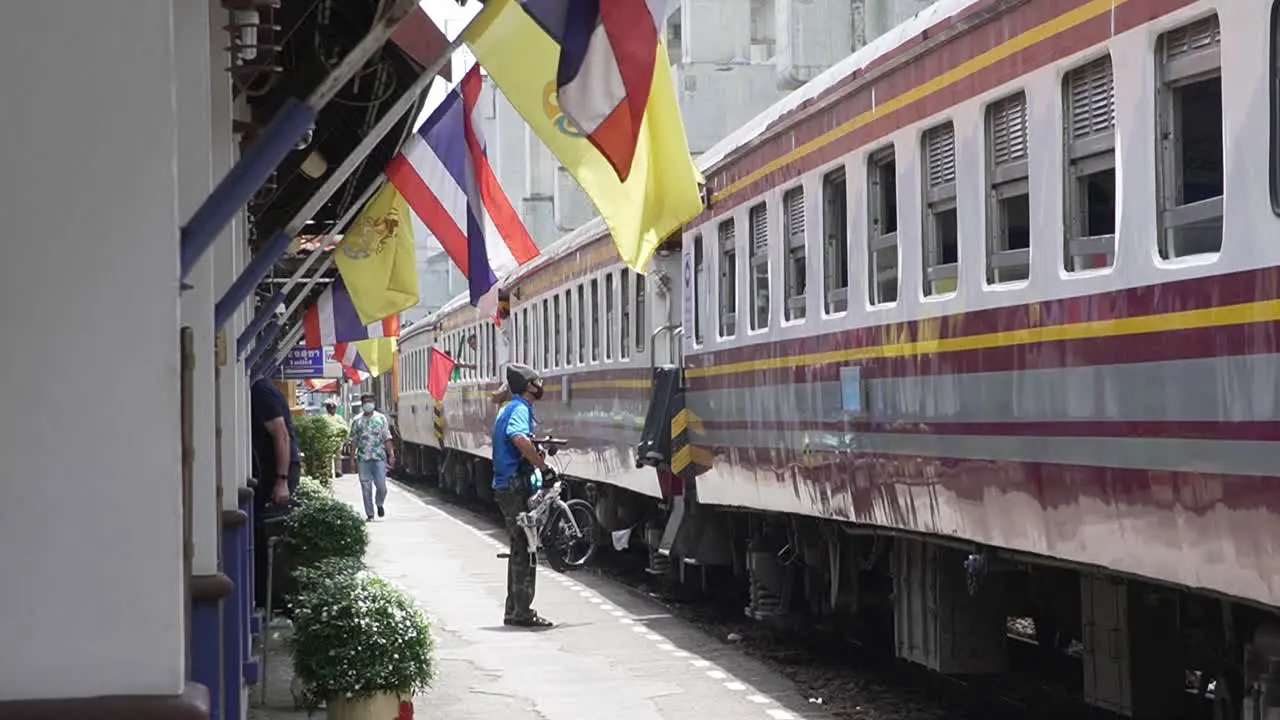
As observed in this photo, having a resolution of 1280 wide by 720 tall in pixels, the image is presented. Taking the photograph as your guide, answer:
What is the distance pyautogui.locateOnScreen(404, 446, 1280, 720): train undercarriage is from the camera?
746cm

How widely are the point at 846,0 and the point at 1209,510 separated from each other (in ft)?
65.4

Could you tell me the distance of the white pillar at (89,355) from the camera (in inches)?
138

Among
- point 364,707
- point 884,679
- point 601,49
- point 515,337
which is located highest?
point 601,49

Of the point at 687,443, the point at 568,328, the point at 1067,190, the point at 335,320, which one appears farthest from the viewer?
the point at 568,328

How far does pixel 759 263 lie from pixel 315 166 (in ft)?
9.02

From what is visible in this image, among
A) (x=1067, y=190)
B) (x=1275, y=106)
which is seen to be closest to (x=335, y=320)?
(x=1067, y=190)

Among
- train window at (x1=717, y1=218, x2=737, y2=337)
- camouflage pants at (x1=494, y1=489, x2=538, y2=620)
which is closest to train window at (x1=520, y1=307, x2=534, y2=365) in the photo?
camouflage pants at (x1=494, y1=489, x2=538, y2=620)

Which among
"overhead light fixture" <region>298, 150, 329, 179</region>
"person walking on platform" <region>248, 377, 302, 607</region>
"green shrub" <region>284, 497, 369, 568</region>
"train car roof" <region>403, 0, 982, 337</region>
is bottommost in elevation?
"green shrub" <region>284, 497, 369, 568</region>

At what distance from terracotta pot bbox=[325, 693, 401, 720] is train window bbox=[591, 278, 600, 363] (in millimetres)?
9343

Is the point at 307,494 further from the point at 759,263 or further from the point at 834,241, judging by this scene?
the point at 834,241

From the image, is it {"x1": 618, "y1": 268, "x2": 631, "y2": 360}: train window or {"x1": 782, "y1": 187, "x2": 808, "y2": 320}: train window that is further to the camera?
{"x1": 618, "y1": 268, "x2": 631, "y2": 360}: train window

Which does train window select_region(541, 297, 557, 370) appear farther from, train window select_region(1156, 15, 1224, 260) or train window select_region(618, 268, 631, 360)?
train window select_region(1156, 15, 1224, 260)

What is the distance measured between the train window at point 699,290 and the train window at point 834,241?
9.71 feet

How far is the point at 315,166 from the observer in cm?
1168
